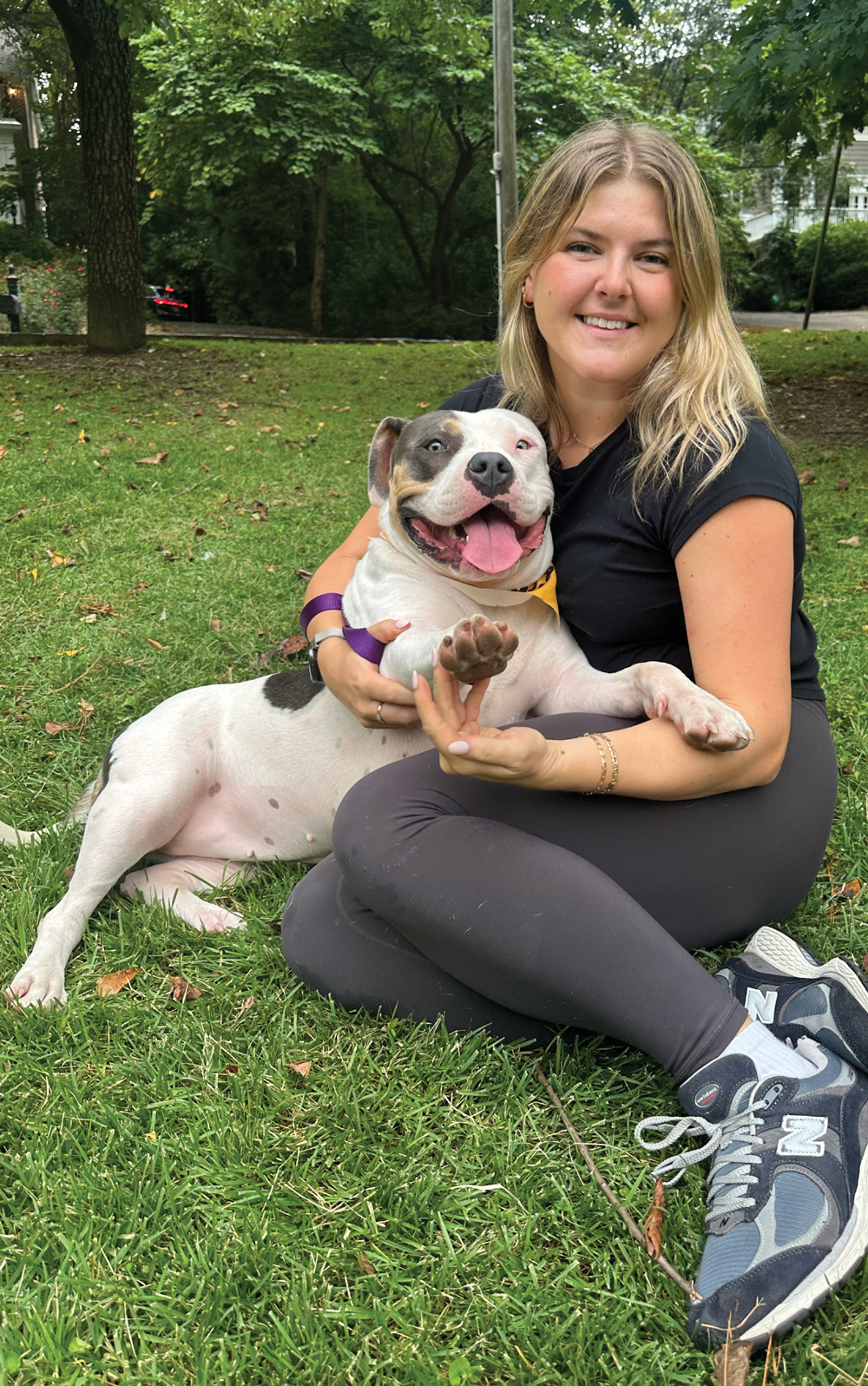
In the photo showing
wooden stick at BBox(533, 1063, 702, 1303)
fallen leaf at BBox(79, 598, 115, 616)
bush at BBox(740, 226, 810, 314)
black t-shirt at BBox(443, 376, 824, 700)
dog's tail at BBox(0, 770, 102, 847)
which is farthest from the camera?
bush at BBox(740, 226, 810, 314)

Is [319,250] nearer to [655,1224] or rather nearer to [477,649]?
[477,649]

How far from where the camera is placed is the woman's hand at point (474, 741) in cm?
188

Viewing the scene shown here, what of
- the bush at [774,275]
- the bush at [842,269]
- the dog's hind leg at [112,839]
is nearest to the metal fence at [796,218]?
the bush at [774,275]

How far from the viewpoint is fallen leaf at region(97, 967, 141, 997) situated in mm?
2443

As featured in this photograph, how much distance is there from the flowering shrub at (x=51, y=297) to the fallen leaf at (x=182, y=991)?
49.0ft

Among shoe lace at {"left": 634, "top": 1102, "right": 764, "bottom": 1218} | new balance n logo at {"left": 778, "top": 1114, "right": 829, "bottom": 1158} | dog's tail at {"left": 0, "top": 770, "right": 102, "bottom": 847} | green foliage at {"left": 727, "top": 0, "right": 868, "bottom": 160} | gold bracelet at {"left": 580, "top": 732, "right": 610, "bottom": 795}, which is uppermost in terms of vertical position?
green foliage at {"left": 727, "top": 0, "right": 868, "bottom": 160}

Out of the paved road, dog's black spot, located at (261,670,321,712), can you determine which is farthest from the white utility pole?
the paved road

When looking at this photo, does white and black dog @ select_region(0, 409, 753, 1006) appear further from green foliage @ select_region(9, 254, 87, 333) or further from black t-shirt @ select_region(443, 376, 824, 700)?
green foliage @ select_region(9, 254, 87, 333)

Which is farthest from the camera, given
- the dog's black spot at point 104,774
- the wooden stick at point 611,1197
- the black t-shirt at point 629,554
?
the dog's black spot at point 104,774

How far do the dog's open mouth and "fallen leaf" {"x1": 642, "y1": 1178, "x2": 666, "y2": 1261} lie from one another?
1258 mm

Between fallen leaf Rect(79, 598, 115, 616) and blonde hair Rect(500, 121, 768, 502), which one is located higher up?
blonde hair Rect(500, 121, 768, 502)

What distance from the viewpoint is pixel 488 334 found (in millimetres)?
23188

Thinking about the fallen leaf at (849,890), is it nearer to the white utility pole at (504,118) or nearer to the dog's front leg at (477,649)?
the dog's front leg at (477,649)

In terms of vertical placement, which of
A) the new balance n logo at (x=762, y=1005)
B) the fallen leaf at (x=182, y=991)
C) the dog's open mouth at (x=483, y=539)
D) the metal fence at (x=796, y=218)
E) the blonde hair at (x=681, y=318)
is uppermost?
the metal fence at (x=796, y=218)
